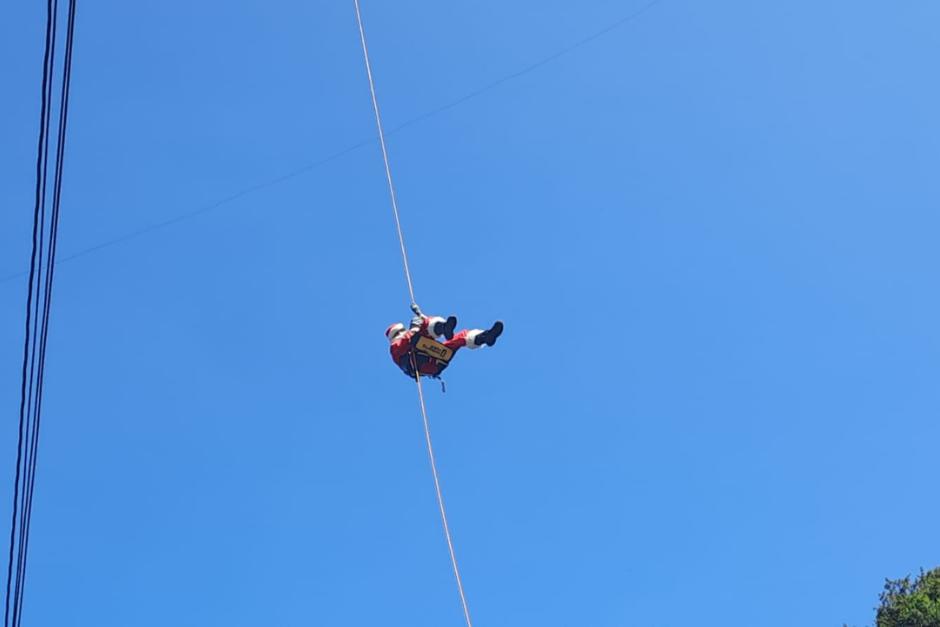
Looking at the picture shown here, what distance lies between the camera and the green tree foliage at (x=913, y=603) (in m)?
14.7

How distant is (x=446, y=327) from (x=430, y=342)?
0.75 feet

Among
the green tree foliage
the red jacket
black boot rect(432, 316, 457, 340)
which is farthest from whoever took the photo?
the green tree foliage

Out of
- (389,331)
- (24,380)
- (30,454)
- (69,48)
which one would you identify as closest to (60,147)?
(69,48)

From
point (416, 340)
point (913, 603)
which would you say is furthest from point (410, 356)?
point (913, 603)

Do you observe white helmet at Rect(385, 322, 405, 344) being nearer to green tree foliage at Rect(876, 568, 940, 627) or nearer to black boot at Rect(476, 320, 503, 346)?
black boot at Rect(476, 320, 503, 346)

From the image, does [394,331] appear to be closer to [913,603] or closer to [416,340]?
[416,340]

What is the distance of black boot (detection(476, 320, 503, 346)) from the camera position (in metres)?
8.95

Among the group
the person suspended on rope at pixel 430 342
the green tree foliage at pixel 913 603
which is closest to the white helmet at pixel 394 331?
the person suspended on rope at pixel 430 342

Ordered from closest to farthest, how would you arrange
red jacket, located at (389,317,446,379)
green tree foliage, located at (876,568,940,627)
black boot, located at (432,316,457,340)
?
black boot, located at (432,316,457,340) → red jacket, located at (389,317,446,379) → green tree foliage, located at (876,568,940,627)

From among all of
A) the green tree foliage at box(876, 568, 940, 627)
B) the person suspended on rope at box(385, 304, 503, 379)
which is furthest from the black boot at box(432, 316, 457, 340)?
the green tree foliage at box(876, 568, 940, 627)

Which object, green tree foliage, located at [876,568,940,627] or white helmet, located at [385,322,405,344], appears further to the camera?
green tree foliage, located at [876,568,940,627]

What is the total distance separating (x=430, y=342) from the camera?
8.96m

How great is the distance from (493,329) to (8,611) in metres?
4.53

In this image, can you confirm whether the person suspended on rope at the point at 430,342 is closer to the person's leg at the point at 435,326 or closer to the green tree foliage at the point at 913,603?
the person's leg at the point at 435,326
